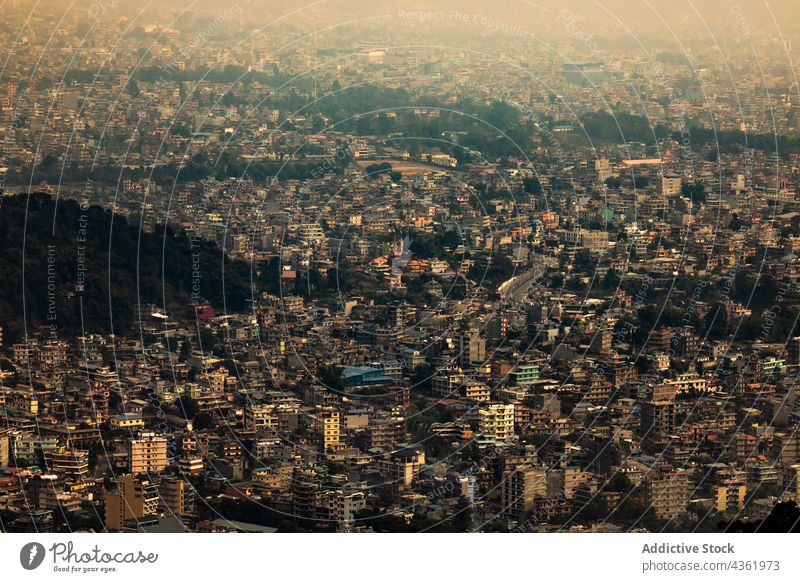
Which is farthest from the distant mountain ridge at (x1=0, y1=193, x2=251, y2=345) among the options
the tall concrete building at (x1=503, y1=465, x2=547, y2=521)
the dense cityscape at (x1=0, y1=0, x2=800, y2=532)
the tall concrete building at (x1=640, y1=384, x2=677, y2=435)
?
the tall concrete building at (x1=503, y1=465, x2=547, y2=521)

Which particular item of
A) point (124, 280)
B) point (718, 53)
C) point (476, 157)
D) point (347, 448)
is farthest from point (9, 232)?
point (718, 53)

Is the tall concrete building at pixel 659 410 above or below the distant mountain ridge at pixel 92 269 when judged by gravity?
below

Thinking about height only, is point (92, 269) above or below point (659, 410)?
A: above

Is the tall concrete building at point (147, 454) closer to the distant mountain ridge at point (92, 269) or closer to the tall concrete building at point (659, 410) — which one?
the distant mountain ridge at point (92, 269)

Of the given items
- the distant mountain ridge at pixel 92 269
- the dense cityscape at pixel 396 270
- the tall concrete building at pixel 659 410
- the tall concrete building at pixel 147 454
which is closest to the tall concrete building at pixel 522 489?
the dense cityscape at pixel 396 270

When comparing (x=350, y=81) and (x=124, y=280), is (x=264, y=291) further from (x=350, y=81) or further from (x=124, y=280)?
(x=350, y=81)

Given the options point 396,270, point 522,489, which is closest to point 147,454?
point 522,489

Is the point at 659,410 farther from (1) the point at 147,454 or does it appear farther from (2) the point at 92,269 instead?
(2) the point at 92,269
